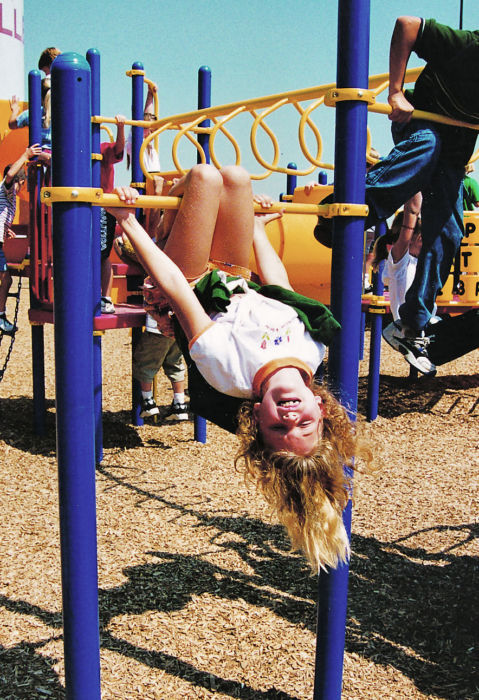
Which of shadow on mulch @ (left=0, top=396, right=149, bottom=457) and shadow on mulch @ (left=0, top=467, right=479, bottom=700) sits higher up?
shadow on mulch @ (left=0, top=396, right=149, bottom=457)

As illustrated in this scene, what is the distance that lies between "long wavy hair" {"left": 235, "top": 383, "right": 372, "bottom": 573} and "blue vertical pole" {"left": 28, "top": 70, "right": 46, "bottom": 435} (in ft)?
10.7

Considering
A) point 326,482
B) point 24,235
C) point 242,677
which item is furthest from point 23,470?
point 24,235

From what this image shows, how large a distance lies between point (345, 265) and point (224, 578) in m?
1.79

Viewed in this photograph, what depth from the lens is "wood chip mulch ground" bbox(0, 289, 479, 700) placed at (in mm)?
2631

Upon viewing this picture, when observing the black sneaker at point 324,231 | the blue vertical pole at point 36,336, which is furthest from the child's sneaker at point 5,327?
the black sneaker at point 324,231

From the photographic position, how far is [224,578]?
10.9 feet

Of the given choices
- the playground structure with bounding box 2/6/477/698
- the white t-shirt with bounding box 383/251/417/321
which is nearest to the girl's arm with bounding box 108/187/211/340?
the playground structure with bounding box 2/6/477/698

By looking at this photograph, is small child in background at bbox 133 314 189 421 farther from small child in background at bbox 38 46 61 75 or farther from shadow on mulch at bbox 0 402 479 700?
small child in background at bbox 38 46 61 75

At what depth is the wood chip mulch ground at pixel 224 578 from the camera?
8.63 ft

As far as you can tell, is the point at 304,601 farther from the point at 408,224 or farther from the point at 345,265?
the point at 408,224

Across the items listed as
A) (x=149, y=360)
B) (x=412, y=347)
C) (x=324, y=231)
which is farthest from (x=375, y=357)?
(x=324, y=231)

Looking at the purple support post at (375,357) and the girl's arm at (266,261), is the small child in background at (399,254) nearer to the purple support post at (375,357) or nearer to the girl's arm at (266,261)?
the girl's arm at (266,261)

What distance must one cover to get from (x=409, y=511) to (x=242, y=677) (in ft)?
5.83

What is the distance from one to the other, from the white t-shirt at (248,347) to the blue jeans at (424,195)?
0.51 m
